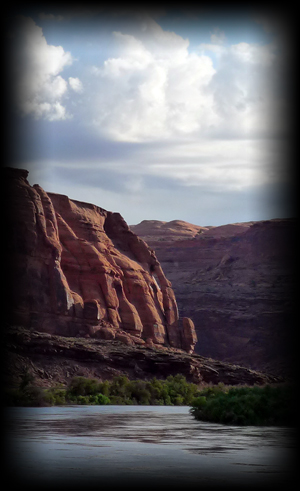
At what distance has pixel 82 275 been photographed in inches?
3548

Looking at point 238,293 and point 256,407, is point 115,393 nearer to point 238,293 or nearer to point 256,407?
point 256,407

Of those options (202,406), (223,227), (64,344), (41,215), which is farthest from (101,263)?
(223,227)

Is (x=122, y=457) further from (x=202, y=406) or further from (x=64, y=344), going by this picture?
(x=64, y=344)

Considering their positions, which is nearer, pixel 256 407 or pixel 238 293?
pixel 256 407

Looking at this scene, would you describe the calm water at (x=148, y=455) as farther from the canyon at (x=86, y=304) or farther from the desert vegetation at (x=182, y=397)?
the canyon at (x=86, y=304)

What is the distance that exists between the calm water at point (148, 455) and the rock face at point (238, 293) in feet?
319

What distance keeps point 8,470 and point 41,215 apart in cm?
6589

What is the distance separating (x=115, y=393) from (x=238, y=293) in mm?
83679

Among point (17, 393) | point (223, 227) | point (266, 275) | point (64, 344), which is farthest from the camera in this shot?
point (223, 227)

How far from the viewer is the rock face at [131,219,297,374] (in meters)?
137

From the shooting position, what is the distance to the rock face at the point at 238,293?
13688cm

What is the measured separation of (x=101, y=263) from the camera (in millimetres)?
90500

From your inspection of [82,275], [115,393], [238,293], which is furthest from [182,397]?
[238,293]

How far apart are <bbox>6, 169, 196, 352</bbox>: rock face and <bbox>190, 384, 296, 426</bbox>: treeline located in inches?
1523
